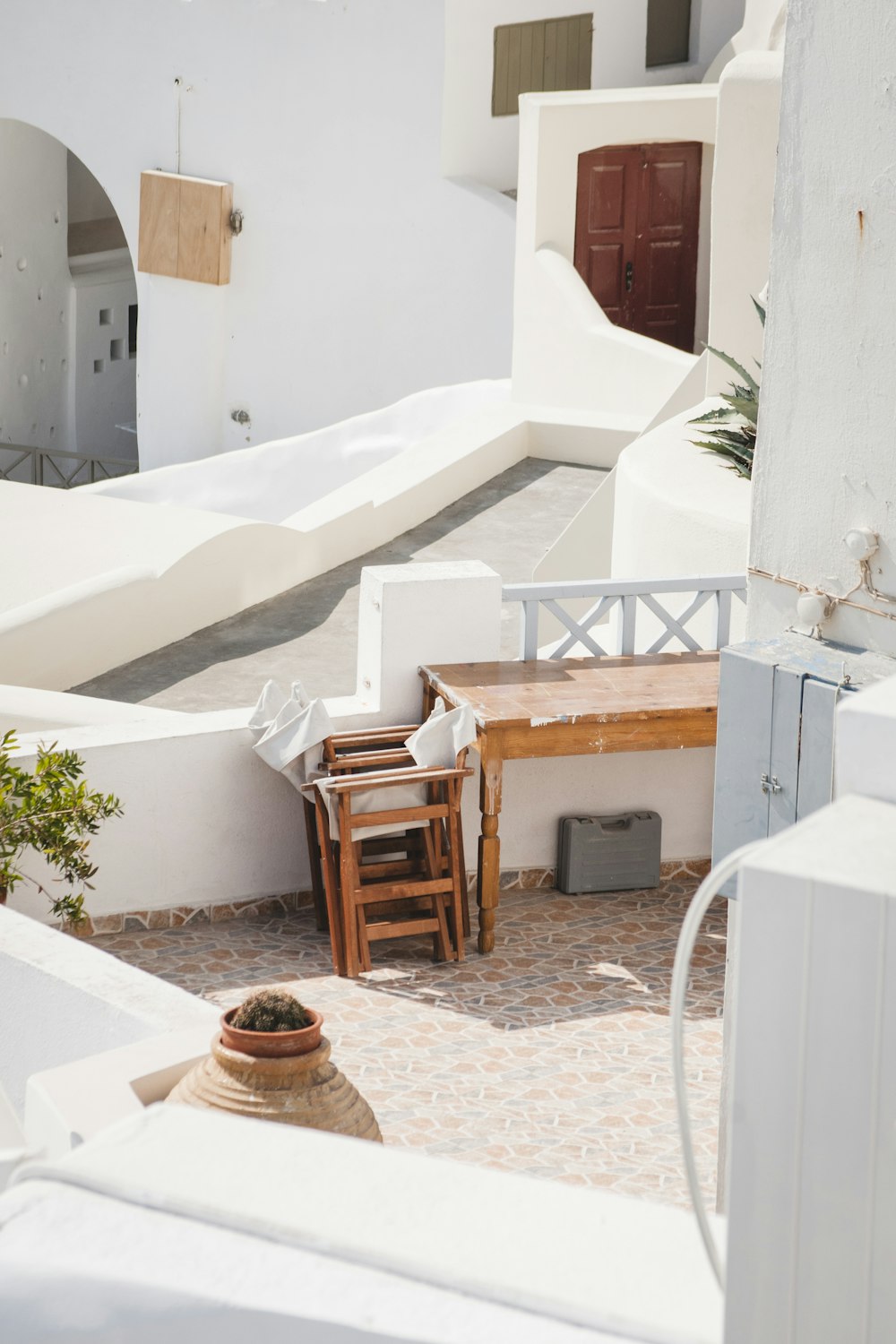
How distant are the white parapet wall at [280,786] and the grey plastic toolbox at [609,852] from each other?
0.34 feet

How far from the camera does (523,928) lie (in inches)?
288

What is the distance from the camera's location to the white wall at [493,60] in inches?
704

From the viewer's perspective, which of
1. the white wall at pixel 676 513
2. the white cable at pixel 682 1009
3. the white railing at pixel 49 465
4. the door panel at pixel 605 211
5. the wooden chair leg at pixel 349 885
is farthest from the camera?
the white railing at pixel 49 465

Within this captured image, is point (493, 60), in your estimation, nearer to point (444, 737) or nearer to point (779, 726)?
point (444, 737)

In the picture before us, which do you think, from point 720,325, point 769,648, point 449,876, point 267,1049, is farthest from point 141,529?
point 267,1049

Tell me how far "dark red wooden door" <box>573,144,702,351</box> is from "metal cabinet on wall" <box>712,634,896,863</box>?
13258 millimetres

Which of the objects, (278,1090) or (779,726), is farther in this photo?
(779,726)

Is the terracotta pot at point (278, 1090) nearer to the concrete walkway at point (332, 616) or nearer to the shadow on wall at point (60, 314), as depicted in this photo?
the concrete walkway at point (332, 616)

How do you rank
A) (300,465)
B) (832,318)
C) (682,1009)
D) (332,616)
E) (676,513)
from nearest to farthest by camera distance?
(682,1009) → (832,318) → (676,513) → (332,616) → (300,465)

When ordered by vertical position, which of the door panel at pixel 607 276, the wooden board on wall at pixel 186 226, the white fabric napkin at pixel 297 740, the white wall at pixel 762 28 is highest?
the white wall at pixel 762 28

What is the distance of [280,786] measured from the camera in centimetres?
729

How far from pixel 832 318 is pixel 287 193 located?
15502mm

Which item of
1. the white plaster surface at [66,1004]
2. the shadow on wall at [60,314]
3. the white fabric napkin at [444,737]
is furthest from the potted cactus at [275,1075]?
the shadow on wall at [60,314]

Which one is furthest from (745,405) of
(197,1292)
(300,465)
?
(197,1292)
